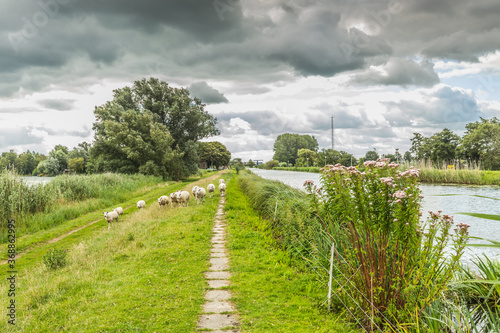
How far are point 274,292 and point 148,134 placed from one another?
116 feet

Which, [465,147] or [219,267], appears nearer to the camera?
[219,267]

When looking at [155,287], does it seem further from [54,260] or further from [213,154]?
[213,154]

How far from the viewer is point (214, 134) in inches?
1861

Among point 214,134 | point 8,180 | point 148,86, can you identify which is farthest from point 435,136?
point 8,180

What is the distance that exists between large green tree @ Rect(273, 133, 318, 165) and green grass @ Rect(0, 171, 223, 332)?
5973 inches

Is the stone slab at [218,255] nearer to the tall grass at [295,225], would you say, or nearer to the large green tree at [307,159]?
the tall grass at [295,225]

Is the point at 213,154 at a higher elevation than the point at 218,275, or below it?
higher

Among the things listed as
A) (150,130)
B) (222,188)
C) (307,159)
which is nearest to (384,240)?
(222,188)

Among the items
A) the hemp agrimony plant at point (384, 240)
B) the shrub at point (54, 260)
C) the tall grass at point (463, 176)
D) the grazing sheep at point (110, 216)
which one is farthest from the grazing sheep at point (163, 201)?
the tall grass at point (463, 176)

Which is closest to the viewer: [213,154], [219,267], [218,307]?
[218,307]

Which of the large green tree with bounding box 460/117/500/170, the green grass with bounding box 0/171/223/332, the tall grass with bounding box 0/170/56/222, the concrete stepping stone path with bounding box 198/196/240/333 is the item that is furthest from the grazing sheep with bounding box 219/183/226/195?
the large green tree with bounding box 460/117/500/170

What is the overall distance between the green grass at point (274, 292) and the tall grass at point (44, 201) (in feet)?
30.5

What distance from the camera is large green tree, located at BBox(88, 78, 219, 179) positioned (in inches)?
1411

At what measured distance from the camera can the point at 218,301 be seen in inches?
201
